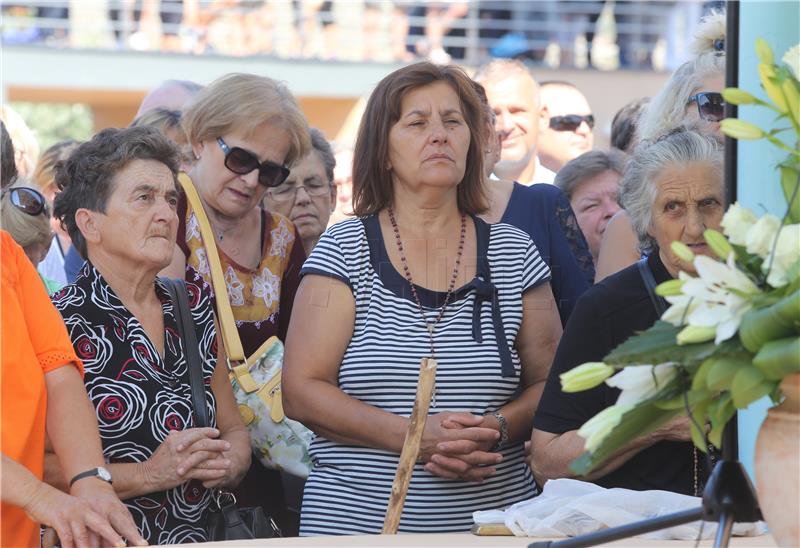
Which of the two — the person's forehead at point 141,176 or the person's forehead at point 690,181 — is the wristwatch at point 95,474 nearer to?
the person's forehead at point 141,176

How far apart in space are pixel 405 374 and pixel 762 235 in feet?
4.79

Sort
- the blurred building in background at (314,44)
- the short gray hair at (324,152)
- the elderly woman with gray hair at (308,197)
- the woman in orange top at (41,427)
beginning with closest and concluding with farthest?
the woman in orange top at (41,427) → the elderly woman with gray hair at (308,197) → the short gray hair at (324,152) → the blurred building in background at (314,44)

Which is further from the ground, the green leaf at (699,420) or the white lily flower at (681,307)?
the white lily flower at (681,307)

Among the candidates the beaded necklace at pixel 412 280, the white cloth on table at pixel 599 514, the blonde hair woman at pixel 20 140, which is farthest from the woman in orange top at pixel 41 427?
the blonde hair woman at pixel 20 140

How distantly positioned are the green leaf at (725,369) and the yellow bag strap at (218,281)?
194 cm

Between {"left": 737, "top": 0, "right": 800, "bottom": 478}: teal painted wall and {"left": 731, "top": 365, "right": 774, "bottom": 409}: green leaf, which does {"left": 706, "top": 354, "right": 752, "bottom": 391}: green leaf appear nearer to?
{"left": 731, "top": 365, "right": 774, "bottom": 409}: green leaf

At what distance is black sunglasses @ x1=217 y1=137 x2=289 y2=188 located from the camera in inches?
140

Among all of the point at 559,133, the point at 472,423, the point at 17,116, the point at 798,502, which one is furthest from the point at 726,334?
the point at 559,133

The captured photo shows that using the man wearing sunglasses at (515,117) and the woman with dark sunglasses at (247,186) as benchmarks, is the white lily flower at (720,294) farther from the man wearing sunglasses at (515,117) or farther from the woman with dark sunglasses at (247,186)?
the man wearing sunglasses at (515,117)

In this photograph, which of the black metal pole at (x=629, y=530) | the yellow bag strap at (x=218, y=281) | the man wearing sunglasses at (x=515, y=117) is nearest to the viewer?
the black metal pole at (x=629, y=530)

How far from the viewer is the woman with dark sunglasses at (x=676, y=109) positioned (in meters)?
3.51

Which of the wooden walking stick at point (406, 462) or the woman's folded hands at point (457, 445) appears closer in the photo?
the wooden walking stick at point (406, 462)

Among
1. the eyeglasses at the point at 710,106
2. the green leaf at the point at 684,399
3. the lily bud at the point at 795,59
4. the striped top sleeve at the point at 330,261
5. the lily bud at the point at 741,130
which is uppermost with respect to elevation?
the lily bud at the point at 795,59

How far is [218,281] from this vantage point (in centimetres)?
338
